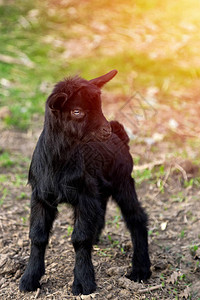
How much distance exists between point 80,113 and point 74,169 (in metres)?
0.43

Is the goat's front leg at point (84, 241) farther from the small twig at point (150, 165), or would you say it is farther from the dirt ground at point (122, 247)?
the small twig at point (150, 165)

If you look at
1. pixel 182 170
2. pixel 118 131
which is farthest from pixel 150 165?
pixel 118 131

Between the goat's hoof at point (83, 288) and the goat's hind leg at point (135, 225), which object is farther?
the goat's hind leg at point (135, 225)

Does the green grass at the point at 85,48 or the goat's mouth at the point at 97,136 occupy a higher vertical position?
the goat's mouth at the point at 97,136

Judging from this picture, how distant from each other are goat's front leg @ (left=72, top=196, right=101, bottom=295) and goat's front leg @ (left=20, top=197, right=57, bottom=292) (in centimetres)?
24

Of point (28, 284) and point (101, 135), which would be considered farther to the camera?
point (28, 284)

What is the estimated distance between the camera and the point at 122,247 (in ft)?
14.1

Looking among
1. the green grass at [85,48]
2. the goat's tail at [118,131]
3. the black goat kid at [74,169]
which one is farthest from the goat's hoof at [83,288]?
the green grass at [85,48]

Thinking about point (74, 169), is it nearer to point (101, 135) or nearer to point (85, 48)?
point (101, 135)

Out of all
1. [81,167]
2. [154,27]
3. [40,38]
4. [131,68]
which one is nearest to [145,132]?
[131,68]

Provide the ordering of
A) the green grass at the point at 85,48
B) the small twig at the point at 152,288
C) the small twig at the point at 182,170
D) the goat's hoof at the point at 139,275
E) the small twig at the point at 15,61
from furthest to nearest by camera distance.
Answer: the small twig at the point at 15,61 → the green grass at the point at 85,48 → the small twig at the point at 182,170 → the goat's hoof at the point at 139,275 → the small twig at the point at 152,288

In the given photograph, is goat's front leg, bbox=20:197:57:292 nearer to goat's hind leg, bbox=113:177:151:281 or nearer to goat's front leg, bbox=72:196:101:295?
goat's front leg, bbox=72:196:101:295

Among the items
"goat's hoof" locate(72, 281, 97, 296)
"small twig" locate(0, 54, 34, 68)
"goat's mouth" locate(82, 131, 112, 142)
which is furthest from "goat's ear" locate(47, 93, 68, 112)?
"small twig" locate(0, 54, 34, 68)

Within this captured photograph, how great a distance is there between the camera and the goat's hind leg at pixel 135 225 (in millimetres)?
3785
